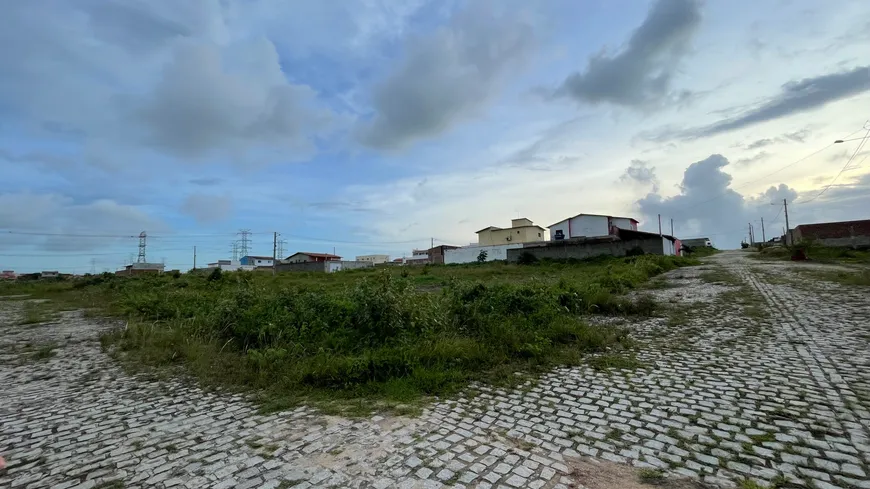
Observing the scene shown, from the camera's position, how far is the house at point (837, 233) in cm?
3276

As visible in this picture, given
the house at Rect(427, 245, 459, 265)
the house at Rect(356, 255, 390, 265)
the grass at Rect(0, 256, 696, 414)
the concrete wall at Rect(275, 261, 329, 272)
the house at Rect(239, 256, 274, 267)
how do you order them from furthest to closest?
the house at Rect(356, 255, 390, 265)
the house at Rect(239, 256, 274, 267)
the house at Rect(427, 245, 459, 265)
the concrete wall at Rect(275, 261, 329, 272)
the grass at Rect(0, 256, 696, 414)

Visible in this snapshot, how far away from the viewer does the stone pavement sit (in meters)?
2.97

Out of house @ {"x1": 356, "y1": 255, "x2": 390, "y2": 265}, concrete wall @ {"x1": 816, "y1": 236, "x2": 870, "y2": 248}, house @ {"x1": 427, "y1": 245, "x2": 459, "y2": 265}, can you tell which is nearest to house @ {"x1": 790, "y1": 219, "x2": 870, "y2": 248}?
concrete wall @ {"x1": 816, "y1": 236, "x2": 870, "y2": 248}

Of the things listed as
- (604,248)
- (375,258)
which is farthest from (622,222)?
(375,258)

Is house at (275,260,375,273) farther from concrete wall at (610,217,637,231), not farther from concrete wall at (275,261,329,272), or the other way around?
concrete wall at (610,217,637,231)

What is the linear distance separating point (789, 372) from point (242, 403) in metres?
6.89

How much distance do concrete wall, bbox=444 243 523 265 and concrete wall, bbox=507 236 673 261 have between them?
30.8ft

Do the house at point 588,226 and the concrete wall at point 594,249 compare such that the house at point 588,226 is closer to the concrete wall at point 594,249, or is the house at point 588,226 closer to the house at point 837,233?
the concrete wall at point 594,249

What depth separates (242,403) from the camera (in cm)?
475

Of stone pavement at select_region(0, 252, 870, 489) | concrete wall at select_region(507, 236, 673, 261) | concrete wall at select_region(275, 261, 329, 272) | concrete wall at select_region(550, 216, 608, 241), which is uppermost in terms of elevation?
concrete wall at select_region(550, 216, 608, 241)

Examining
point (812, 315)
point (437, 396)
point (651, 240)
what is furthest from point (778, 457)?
point (651, 240)

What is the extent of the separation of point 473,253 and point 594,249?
16.9 m

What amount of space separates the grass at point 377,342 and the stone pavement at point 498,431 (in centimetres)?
48

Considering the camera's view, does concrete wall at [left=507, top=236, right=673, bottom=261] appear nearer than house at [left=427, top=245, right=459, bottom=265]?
Yes
